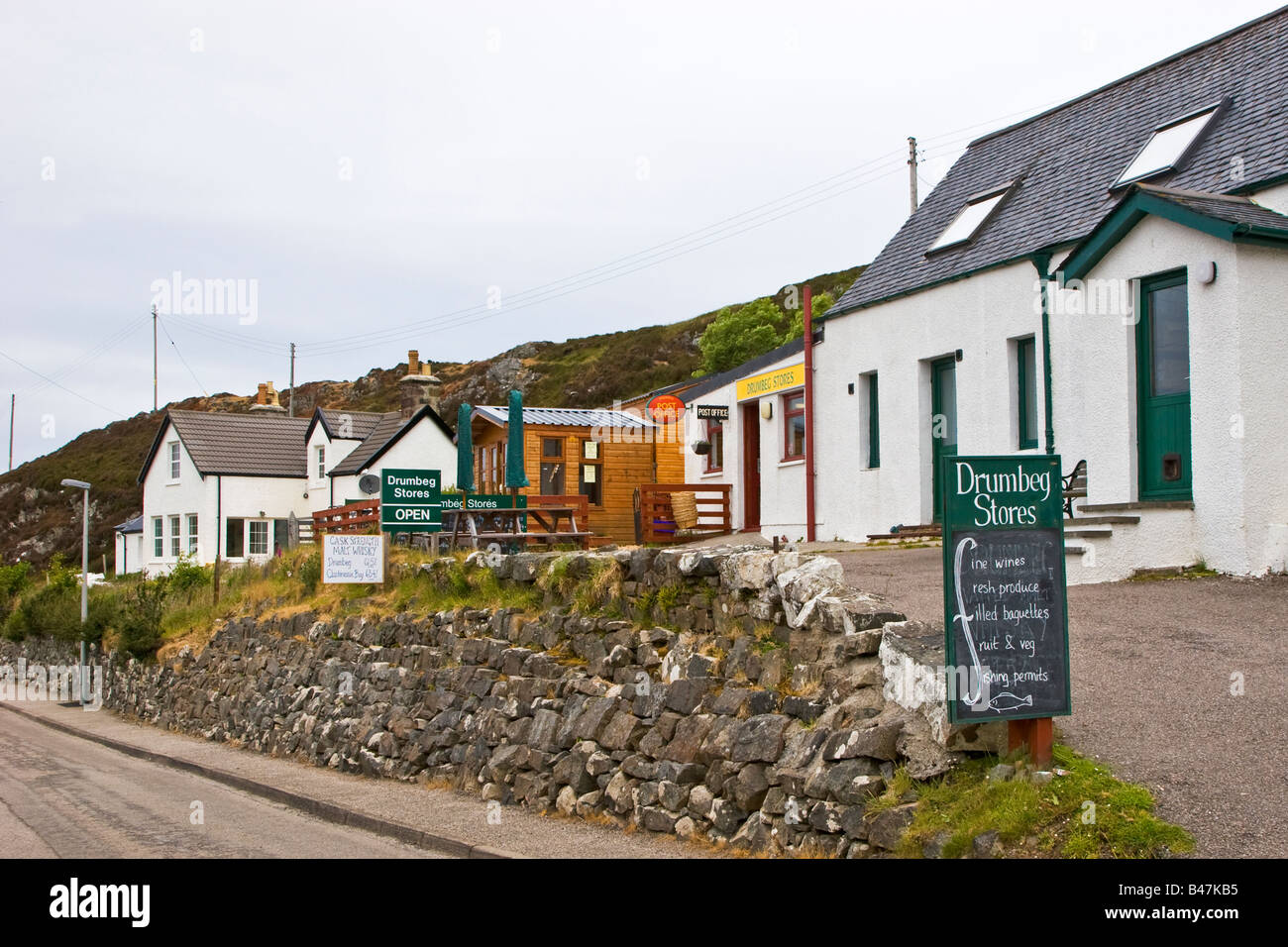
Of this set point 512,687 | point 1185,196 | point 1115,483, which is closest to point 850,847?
point 512,687

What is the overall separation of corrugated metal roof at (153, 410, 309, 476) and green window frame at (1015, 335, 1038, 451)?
109 feet

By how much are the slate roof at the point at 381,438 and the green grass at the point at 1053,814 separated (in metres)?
34.9

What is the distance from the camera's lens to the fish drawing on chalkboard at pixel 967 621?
22.0 feet

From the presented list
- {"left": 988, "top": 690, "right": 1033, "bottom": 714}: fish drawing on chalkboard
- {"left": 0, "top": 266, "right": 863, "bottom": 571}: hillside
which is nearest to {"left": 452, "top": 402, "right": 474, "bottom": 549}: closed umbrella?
{"left": 988, "top": 690, "right": 1033, "bottom": 714}: fish drawing on chalkboard

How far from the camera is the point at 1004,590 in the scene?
6.93 meters

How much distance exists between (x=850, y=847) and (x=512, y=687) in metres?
6.17

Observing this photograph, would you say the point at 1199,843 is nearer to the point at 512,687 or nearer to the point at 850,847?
the point at 850,847

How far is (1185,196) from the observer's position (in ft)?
43.9

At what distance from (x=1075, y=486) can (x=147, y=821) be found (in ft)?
37.0

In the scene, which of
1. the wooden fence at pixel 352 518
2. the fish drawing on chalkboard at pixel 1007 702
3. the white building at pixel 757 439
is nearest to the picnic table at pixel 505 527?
the wooden fence at pixel 352 518

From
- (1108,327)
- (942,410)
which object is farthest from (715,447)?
(1108,327)

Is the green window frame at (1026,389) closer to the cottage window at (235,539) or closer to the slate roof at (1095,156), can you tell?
the slate roof at (1095,156)

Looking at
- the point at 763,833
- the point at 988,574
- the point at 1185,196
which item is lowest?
the point at 763,833

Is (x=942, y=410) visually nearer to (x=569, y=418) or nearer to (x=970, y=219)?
(x=970, y=219)
